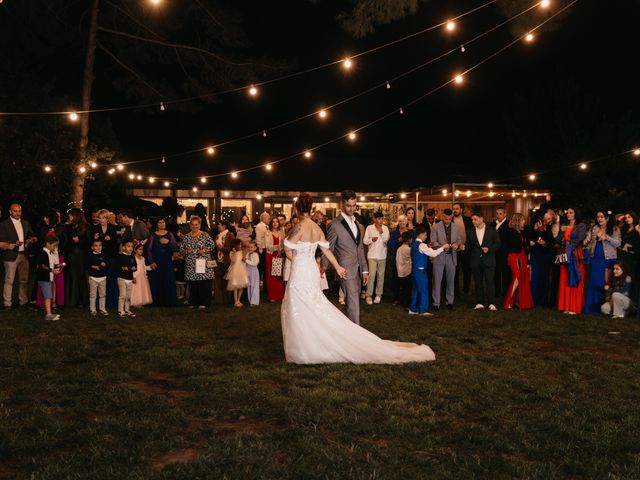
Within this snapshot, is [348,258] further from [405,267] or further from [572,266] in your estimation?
[572,266]

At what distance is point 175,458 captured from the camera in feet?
12.5

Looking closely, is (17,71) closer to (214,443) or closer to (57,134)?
(57,134)

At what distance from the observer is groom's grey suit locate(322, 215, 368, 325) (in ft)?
23.5

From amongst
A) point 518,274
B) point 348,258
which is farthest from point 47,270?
point 518,274

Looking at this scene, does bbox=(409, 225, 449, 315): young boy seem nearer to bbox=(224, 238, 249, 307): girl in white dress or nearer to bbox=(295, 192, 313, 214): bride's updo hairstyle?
bbox=(224, 238, 249, 307): girl in white dress

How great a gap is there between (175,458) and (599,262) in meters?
8.32

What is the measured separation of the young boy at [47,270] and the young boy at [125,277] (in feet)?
3.14

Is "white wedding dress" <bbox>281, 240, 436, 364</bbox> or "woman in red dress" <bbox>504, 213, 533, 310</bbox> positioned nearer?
"white wedding dress" <bbox>281, 240, 436, 364</bbox>

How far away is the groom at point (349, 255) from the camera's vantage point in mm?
7148

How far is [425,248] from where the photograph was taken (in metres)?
10.1

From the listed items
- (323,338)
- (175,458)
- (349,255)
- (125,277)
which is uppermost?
(349,255)

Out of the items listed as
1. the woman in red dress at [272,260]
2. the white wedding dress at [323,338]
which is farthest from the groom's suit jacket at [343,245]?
the woman in red dress at [272,260]

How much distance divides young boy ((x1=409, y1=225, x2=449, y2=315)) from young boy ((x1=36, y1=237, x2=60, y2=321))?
5.71 m

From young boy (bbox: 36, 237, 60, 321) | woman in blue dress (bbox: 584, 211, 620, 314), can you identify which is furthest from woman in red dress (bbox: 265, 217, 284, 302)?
woman in blue dress (bbox: 584, 211, 620, 314)
